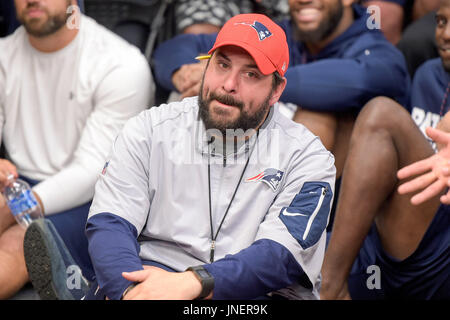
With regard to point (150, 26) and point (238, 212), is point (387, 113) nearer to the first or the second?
point (238, 212)

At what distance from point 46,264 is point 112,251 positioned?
287mm

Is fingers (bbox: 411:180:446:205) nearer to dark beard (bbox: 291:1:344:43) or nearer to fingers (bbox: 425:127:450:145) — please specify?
fingers (bbox: 425:127:450:145)

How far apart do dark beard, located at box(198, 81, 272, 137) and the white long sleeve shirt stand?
741 mm

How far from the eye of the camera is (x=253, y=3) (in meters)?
2.98

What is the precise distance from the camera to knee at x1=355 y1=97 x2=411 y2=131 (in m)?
2.10

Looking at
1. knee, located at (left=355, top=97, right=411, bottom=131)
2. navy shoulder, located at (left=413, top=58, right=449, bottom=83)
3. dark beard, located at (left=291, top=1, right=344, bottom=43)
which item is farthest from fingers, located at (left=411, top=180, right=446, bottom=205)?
dark beard, located at (left=291, top=1, right=344, bottom=43)

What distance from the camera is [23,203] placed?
236 cm

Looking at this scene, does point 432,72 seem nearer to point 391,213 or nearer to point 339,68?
point 339,68

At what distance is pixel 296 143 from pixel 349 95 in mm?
657

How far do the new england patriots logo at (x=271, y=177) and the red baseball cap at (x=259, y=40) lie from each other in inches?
9.5

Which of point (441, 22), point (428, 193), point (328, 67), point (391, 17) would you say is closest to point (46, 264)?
point (428, 193)

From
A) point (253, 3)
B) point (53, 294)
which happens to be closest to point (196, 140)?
point (53, 294)

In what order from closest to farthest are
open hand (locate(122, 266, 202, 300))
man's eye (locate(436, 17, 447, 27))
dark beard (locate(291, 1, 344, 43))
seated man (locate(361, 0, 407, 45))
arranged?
open hand (locate(122, 266, 202, 300)), man's eye (locate(436, 17, 447, 27)), dark beard (locate(291, 1, 344, 43)), seated man (locate(361, 0, 407, 45))

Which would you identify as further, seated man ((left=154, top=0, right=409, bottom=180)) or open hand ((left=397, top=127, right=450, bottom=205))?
seated man ((left=154, top=0, right=409, bottom=180))
